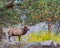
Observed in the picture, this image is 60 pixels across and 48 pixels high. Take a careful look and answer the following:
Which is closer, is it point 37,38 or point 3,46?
point 3,46

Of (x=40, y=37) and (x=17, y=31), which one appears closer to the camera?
Answer: (x=17, y=31)

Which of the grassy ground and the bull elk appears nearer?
the bull elk

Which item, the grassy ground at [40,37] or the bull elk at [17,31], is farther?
the grassy ground at [40,37]

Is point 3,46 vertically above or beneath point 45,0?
beneath

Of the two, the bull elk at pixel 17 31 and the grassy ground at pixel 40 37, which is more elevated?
the bull elk at pixel 17 31

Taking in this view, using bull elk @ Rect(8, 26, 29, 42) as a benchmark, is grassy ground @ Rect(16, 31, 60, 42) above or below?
below

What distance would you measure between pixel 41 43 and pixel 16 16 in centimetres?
129

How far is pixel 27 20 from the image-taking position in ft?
12.8

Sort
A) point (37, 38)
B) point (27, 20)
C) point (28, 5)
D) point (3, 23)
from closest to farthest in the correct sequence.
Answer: point (3, 23) → point (27, 20) → point (28, 5) → point (37, 38)

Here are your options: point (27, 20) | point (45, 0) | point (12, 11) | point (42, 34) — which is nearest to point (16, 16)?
Result: point (12, 11)

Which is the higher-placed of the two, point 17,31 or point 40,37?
point 17,31

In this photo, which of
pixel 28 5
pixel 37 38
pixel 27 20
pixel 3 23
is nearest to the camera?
pixel 3 23

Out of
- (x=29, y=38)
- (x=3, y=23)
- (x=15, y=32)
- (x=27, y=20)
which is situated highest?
(x=3, y=23)

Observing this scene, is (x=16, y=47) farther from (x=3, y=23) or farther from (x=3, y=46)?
(x=3, y=23)
